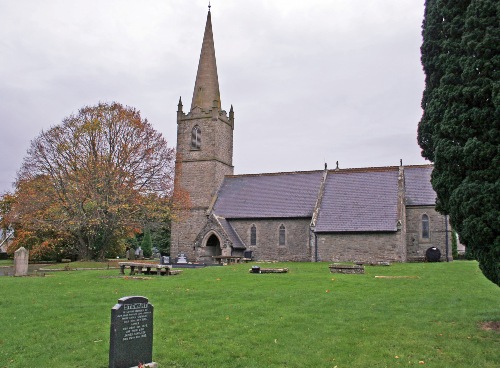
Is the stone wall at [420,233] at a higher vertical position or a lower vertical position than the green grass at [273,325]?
higher

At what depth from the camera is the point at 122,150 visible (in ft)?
106

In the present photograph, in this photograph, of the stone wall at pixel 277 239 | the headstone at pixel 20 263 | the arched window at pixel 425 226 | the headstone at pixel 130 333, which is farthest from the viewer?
the stone wall at pixel 277 239

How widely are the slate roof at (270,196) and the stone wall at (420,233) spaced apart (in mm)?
7780

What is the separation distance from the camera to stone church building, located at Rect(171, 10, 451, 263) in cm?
3428

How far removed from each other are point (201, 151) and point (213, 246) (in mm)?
9099

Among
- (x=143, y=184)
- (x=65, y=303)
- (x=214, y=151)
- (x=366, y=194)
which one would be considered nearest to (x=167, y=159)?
(x=143, y=184)

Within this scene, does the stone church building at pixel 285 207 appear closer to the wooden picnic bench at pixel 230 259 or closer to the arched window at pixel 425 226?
the arched window at pixel 425 226

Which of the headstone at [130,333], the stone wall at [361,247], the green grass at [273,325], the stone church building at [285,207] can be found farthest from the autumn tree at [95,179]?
the headstone at [130,333]

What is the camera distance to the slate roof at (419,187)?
35.5 metres

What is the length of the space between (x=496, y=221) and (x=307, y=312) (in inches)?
194

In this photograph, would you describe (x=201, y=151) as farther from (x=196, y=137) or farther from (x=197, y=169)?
(x=197, y=169)

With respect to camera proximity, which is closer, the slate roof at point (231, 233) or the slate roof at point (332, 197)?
the slate roof at point (332, 197)

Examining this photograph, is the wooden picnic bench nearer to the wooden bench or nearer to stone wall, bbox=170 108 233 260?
stone wall, bbox=170 108 233 260

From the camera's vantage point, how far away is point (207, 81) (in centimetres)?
4366
